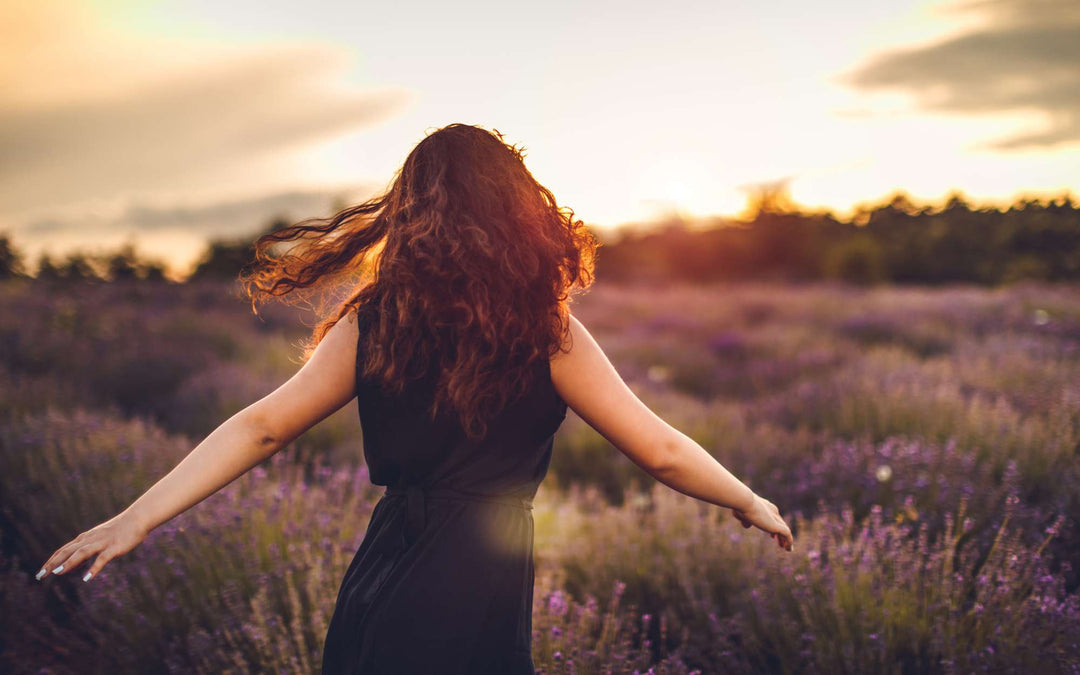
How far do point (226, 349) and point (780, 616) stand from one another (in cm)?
736

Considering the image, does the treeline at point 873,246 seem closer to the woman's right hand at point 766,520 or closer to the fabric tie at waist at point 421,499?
the woman's right hand at point 766,520

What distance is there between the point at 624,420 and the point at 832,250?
3496 centimetres

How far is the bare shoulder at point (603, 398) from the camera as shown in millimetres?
1427

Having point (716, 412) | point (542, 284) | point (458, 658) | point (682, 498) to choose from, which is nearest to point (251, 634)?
point (458, 658)

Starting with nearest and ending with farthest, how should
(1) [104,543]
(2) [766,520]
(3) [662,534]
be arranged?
1. (1) [104,543]
2. (2) [766,520]
3. (3) [662,534]

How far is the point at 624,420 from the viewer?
143 centimetres

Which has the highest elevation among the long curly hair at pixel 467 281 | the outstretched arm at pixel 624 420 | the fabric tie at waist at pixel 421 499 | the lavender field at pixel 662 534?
the long curly hair at pixel 467 281

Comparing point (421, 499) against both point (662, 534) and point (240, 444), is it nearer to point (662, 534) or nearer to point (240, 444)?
point (240, 444)

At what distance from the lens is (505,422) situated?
1.43m

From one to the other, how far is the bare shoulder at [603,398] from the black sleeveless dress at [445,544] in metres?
0.04

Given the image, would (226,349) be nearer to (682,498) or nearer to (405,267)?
(682,498)

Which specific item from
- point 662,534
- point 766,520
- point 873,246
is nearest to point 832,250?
point 873,246

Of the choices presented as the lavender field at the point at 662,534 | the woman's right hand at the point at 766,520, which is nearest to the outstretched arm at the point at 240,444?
the lavender field at the point at 662,534

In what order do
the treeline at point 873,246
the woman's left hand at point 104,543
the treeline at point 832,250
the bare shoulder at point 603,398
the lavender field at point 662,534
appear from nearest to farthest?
the woman's left hand at point 104,543 → the bare shoulder at point 603,398 → the lavender field at point 662,534 → the treeline at point 832,250 → the treeline at point 873,246
